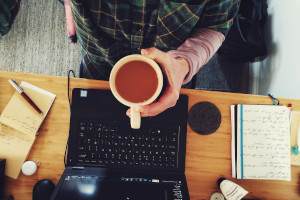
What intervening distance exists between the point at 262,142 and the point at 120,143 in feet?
1.60

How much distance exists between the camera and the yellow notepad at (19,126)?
76cm

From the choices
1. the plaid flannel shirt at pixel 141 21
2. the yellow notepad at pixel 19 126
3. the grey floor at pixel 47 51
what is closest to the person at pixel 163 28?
the plaid flannel shirt at pixel 141 21

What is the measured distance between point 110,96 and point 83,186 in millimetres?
287

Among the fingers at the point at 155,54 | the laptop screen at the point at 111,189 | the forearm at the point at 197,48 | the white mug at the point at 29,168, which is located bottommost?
the laptop screen at the point at 111,189

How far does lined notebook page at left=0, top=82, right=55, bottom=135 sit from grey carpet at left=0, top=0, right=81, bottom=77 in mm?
786

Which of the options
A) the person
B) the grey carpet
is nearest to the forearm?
the person

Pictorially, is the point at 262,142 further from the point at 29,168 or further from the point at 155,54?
the point at 29,168

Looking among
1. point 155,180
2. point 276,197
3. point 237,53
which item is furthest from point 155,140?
point 237,53

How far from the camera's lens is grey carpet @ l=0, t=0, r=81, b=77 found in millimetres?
1533

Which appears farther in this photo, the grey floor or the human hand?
the grey floor

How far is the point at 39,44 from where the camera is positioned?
1548 millimetres

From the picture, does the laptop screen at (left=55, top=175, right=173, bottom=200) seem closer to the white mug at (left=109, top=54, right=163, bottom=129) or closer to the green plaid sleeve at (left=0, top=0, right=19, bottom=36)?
the white mug at (left=109, top=54, right=163, bottom=129)

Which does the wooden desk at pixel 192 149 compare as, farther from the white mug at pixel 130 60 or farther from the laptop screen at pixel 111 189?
the white mug at pixel 130 60

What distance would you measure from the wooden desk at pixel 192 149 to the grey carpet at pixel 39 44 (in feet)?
2.61
